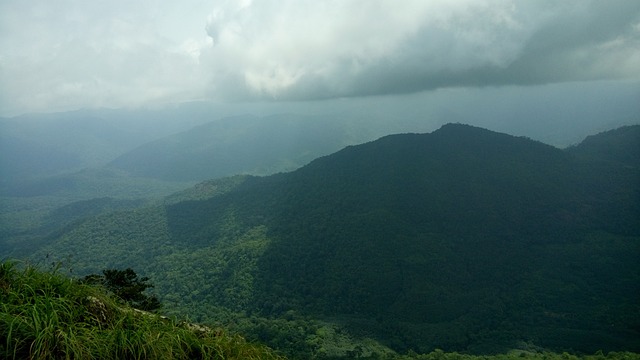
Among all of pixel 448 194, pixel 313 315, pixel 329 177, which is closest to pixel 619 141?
pixel 448 194

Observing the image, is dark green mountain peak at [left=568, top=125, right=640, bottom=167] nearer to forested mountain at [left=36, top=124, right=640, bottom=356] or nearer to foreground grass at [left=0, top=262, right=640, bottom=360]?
forested mountain at [left=36, top=124, right=640, bottom=356]

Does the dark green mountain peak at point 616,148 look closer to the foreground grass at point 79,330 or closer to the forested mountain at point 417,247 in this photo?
the forested mountain at point 417,247

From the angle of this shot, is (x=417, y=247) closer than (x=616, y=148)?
Yes

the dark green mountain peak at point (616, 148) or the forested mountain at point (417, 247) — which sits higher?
the dark green mountain peak at point (616, 148)

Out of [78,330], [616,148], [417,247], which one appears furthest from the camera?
[616,148]

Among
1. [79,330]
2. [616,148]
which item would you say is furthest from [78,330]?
[616,148]

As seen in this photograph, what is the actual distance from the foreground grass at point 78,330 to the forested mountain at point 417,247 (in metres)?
62.8

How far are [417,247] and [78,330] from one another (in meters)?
135

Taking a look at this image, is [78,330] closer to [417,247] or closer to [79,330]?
[79,330]

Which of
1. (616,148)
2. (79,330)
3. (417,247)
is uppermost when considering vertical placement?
(616,148)

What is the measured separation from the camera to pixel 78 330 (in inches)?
172

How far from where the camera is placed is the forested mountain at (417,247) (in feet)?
300

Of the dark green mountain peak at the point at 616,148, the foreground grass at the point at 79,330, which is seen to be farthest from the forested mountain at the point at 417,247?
the foreground grass at the point at 79,330

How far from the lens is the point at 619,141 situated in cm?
19012
